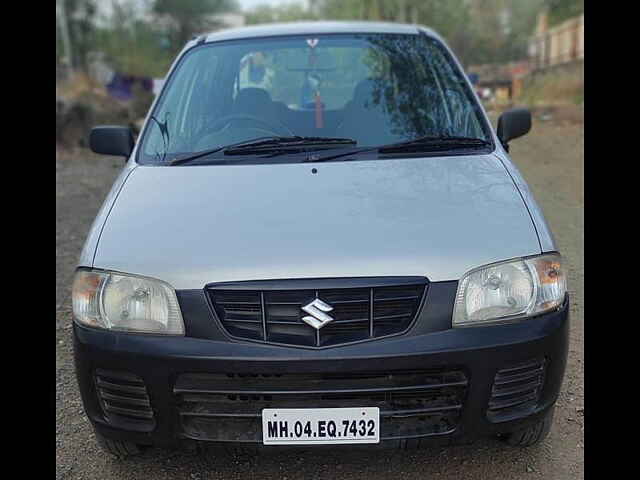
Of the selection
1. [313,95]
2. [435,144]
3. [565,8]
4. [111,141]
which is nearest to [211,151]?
[111,141]

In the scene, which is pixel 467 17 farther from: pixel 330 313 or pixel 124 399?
pixel 124 399

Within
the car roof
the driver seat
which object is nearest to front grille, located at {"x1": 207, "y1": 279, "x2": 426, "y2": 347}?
the driver seat

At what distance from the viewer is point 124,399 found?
7.41 ft

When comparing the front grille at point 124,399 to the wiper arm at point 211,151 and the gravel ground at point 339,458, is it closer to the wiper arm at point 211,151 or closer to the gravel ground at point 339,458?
the gravel ground at point 339,458

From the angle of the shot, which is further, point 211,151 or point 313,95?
point 313,95

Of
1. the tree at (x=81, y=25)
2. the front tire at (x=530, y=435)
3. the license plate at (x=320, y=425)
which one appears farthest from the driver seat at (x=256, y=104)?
the tree at (x=81, y=25)

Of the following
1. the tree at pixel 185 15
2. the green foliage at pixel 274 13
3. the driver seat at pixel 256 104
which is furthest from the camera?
the green foliage at pixel 274 13

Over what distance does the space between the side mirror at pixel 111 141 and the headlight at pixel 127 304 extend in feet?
4.18

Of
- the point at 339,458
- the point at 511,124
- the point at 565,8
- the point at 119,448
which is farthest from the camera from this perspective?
the point at 565,8

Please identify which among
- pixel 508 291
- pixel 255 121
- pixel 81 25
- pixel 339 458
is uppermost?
pixel 81 25

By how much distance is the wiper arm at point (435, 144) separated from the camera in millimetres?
2906

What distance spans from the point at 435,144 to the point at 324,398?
4.39 feet
